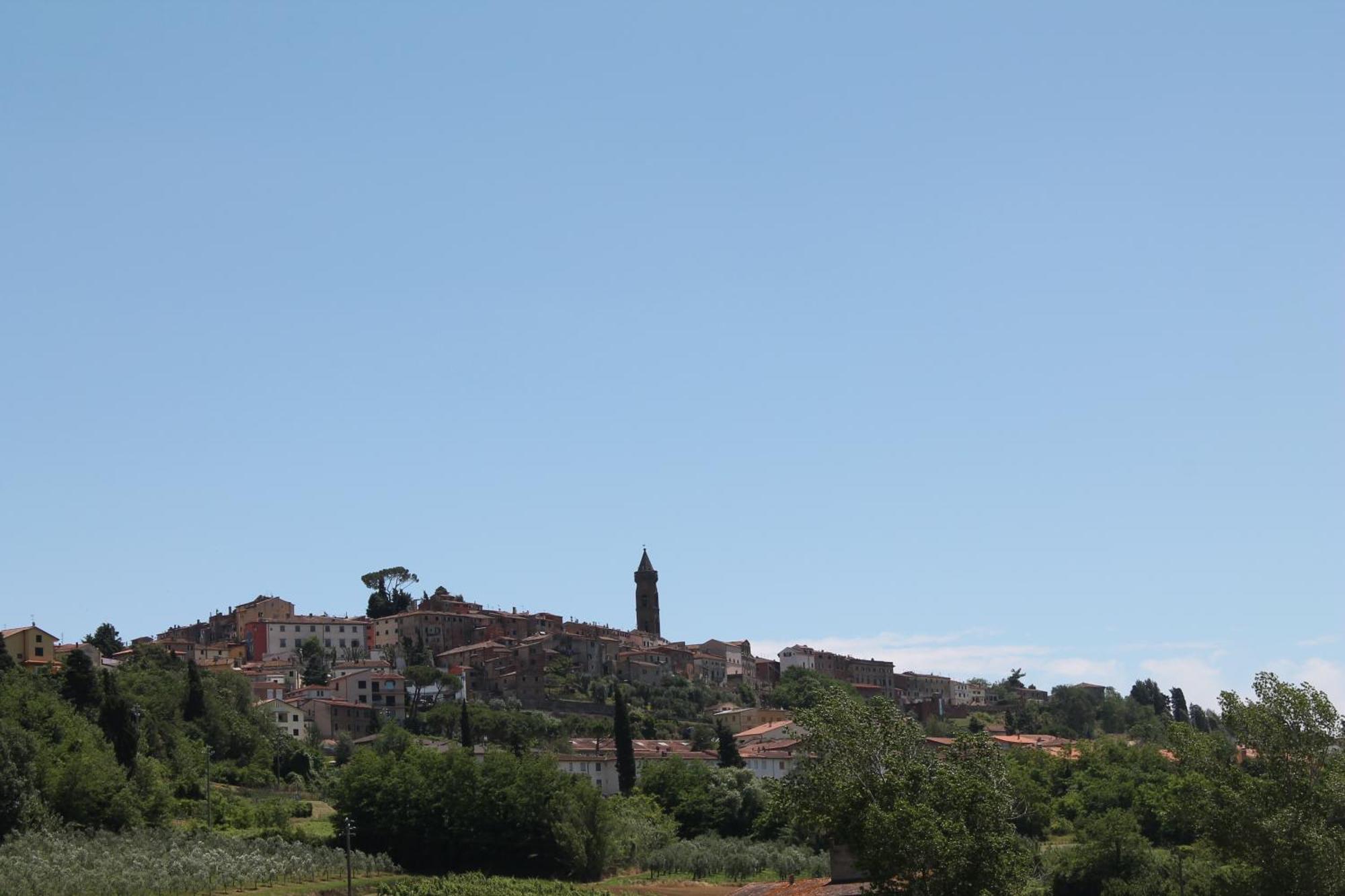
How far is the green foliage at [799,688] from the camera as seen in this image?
499ft

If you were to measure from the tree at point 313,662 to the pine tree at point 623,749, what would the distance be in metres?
47.6

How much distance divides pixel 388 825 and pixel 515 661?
225ft

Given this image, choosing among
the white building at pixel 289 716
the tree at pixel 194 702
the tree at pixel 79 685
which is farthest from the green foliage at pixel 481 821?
the white building at pixel 289 716

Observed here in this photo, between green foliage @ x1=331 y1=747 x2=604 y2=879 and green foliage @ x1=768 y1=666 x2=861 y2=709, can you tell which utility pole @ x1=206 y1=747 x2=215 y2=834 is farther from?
green foliage @ x1=768 y1=666 x2=861 y2=709

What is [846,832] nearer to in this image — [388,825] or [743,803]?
[388,825]

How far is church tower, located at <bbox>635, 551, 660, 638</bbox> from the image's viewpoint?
183250 mm

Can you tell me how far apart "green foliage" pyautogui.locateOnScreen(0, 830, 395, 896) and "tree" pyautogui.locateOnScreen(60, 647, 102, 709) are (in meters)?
18.7

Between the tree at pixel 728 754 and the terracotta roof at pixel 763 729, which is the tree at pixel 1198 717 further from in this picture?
the tree at pixel 728 754

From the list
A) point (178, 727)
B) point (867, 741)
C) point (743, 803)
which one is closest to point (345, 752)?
point (178, 727)

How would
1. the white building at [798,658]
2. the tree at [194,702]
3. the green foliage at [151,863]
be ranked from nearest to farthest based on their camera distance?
the green foliage at [151,863], the tree at [194,702], the white building at [798,658]

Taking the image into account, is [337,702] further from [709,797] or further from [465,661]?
[709,797]

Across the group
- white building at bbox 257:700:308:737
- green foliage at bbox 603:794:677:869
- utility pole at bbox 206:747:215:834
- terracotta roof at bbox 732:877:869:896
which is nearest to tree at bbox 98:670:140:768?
utility pole at bbox 206:747:215:834

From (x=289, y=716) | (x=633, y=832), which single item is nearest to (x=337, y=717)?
(x=289, y=716)

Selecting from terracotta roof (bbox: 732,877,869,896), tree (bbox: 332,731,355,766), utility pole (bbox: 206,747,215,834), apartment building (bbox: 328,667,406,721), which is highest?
apartment building (bbox: 328,667,406,721)
